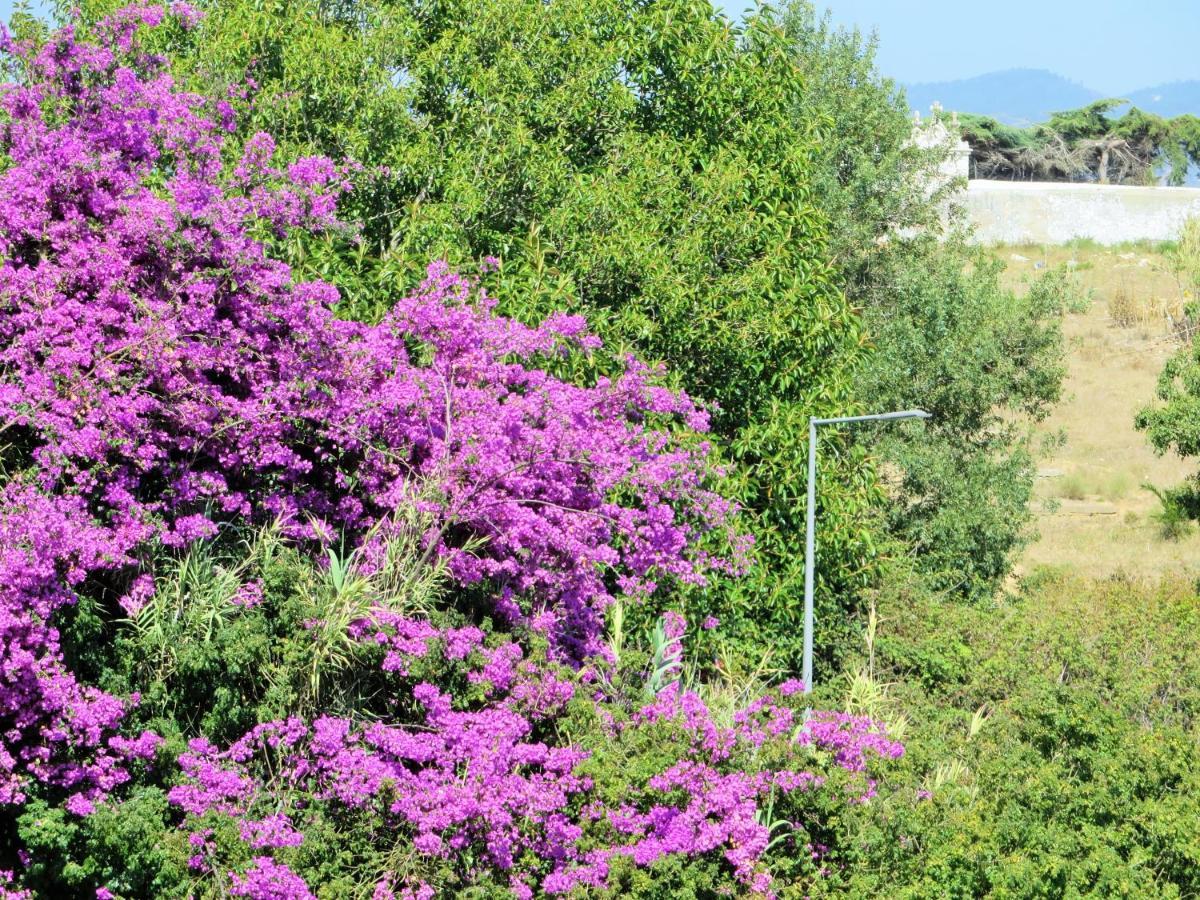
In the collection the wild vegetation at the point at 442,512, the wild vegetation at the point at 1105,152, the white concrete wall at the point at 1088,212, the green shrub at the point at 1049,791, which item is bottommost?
the green shrub at the point at 1049,791

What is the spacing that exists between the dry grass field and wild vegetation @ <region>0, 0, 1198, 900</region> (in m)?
11.4

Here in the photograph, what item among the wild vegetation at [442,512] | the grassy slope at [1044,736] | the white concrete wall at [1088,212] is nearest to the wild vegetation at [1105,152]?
the white concrete wall at [1088,212]

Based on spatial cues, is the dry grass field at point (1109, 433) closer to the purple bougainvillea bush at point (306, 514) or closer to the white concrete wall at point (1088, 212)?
the white concrete wall at point (1088, 212)

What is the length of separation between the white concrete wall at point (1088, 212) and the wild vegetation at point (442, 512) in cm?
3789

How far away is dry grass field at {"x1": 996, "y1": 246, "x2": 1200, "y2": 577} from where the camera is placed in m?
31.8

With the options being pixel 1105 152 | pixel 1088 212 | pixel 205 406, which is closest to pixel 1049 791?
pixel 205 406

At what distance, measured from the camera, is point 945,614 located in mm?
21141

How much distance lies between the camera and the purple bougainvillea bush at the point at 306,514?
11.3 metres

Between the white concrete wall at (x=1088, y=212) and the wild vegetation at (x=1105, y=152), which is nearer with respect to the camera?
the white concrete wall at (x=1088, y=212)

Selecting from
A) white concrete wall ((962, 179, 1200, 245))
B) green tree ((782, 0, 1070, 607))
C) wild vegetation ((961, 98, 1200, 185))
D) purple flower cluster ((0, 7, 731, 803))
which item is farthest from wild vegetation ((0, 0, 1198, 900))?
wild vegetation ((961, 98, 1200, 185))

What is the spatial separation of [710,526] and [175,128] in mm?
6623

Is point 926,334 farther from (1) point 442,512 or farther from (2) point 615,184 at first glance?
(1) point 442,512

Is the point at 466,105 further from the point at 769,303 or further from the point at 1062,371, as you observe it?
the point at 1062,371

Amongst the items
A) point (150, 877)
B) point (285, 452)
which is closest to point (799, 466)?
point (285, 452)
